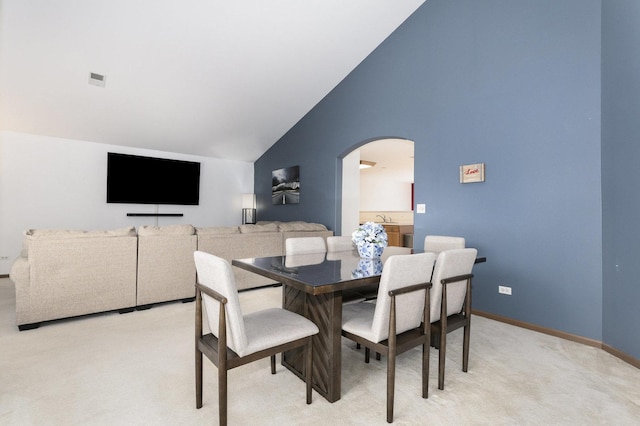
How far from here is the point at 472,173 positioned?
3574 millimetres

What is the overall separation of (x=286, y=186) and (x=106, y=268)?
3889 millimetres

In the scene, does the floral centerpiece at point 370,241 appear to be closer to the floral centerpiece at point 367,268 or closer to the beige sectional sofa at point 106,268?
the floral centerpiece at point 367,268

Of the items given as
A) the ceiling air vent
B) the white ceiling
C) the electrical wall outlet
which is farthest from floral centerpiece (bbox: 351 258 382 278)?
the ceiling air vent

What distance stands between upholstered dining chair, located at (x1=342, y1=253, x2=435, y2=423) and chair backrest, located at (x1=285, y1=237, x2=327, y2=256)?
886 mm

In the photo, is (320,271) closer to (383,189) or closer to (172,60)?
(172,60)

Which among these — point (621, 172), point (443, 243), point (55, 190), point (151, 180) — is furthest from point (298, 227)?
point (55, 190)

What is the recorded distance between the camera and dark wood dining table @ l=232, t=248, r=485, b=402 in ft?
5.44

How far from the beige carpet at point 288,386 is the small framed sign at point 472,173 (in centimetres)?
165

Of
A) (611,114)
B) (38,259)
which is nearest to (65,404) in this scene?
(38,259)

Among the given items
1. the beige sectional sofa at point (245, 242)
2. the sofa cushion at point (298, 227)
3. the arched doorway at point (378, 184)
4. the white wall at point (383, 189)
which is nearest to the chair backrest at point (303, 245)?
the beige sectional sofa at point (245, 242)

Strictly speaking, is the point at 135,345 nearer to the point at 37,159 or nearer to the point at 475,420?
the point at 475,420

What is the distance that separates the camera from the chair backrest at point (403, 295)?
165 cm

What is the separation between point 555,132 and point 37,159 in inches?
290

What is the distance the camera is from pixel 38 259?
294 centimetres
